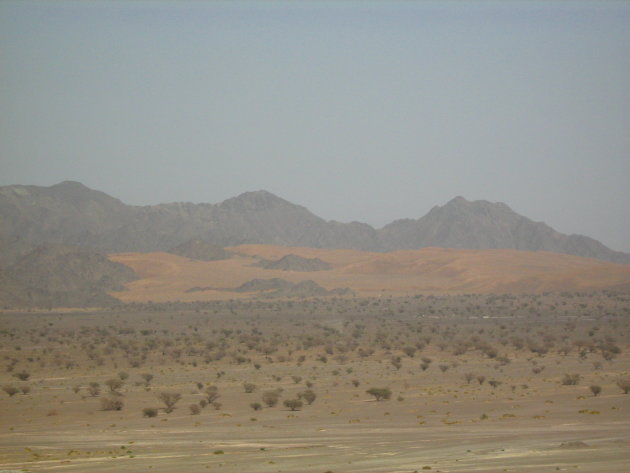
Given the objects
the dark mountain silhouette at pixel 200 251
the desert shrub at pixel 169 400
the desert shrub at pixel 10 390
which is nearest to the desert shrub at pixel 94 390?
the desert shrub at pixel 10 390

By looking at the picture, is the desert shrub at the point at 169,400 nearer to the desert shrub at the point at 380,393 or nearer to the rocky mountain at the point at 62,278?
the desert shrub at the point at 380,393

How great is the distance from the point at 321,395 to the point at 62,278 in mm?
74910

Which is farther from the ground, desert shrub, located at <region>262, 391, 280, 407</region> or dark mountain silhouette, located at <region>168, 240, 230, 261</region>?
dark mountain silhouette, located at <region>168, 240, 230, 261</region>

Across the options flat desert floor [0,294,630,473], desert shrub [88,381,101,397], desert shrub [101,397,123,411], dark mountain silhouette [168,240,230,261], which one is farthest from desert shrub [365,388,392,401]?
dark mountain silhouette [168,240,230,261]

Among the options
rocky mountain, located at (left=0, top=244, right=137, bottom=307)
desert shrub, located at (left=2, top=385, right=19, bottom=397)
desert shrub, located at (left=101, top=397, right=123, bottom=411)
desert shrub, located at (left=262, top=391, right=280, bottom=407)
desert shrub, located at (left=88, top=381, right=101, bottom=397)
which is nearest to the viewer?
desert shrub, located at (left=101, top=397, right=123, bottom=411)

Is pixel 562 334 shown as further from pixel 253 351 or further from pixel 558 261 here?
pixel 558 261

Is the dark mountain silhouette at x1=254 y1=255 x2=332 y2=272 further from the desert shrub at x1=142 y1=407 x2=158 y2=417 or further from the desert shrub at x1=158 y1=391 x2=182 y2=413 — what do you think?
the desert shrub at x1=142 y1=407 x2=158 y2=417

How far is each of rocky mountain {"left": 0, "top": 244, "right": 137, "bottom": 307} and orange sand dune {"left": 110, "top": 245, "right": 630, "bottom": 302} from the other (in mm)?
2993

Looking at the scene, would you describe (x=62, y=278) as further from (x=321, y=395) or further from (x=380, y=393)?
(x=380, y=393)

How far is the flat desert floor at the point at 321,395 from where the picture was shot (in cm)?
1830

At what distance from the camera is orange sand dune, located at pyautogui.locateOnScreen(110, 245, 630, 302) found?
336ft

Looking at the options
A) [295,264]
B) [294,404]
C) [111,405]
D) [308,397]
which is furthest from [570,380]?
[295,264]

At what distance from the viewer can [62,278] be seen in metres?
100

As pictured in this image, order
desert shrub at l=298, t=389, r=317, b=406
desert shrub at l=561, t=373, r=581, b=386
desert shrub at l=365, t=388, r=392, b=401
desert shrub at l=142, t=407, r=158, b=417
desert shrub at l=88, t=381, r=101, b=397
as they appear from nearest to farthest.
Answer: desert shrub at l=142, t=407, r=158, b=417, desert shrub at l=298, t=389, r=317, b=406, desert shrub at l=365, t=388, r=392, b=401, desert shrub at l=561, t=373, r=581, b=386, desert shrub at l=88, t=381, r=101, b=397
